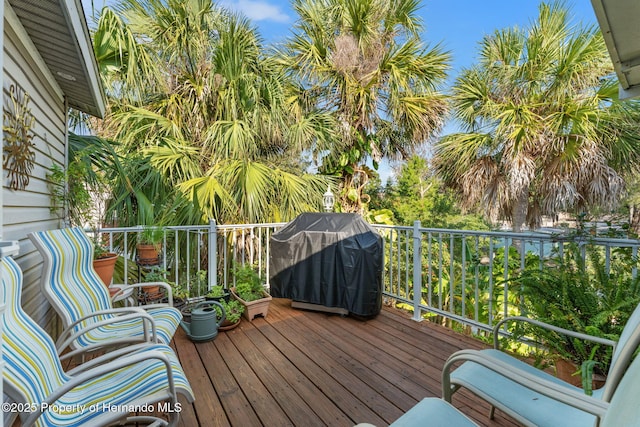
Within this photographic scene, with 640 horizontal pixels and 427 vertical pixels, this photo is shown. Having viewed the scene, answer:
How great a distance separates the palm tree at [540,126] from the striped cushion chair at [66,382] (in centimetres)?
573

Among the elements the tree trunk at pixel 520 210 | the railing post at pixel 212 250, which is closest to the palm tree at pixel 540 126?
the tree trunk at pixel 520 210

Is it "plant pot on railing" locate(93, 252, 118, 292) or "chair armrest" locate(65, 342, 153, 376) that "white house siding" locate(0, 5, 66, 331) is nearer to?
"plant pot on railing" locate(93, 252, 118, 292)

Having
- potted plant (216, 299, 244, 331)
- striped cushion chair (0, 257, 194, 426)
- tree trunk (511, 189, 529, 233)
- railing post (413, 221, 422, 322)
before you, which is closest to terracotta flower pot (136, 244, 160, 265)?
potted plant (216, 299, 244, 331)

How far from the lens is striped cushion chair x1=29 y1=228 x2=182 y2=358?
1.71 m

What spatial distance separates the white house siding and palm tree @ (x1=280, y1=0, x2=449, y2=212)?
401cm

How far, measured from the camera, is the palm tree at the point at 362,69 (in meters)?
5.55

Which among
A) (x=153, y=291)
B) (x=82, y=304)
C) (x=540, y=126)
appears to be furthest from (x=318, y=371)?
(x=540, y=126)

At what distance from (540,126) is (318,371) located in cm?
531

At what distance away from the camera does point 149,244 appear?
3.03m

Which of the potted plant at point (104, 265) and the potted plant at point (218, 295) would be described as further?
the potted plant at point (218, 295)

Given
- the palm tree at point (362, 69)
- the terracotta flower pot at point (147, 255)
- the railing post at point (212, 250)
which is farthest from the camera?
the palm tree at point (362, 69)

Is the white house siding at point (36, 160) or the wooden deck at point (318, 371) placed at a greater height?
the white house siding at point (36, 160)

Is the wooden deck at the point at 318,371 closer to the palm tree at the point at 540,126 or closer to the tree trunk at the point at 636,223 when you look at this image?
the tree trunk at the point at 636,223

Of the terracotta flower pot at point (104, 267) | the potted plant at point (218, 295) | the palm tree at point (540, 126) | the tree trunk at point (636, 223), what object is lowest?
the potted plant at point (218, 295)
